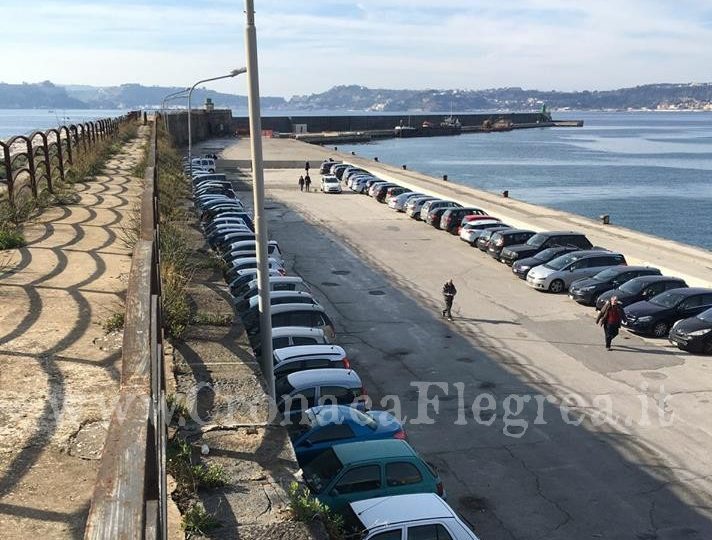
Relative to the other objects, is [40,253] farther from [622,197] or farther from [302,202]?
[622,197]

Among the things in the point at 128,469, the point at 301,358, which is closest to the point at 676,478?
the point at 301,358

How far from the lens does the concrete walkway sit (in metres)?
5.00

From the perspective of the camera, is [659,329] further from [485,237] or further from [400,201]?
[400,201]

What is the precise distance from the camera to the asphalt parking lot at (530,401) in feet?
33.9

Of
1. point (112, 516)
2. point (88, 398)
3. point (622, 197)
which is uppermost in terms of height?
point (112, 516)

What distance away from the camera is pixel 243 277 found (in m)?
18.7

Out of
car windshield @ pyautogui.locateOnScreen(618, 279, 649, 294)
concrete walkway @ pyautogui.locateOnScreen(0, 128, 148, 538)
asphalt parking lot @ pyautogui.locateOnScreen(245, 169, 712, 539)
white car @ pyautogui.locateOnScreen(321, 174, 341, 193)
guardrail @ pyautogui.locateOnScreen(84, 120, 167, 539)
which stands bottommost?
asphalt parking lot @ pyautogui.locateOnScreen(245, 169, 712, 539)

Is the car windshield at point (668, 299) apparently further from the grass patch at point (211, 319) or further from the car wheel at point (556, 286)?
the grass patch at point (211, 319)

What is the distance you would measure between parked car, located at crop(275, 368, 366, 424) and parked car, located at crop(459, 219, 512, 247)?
18.9 m

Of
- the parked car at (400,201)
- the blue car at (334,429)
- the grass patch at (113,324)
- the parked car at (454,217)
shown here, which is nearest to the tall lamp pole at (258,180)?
the blue car at (334,429)

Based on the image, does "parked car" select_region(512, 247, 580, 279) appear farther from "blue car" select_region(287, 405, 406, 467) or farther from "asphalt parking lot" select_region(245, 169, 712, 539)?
"blue car" select_region(287, 405, 406, 467)

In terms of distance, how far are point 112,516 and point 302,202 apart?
41710 millimetres

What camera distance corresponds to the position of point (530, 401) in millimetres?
14102

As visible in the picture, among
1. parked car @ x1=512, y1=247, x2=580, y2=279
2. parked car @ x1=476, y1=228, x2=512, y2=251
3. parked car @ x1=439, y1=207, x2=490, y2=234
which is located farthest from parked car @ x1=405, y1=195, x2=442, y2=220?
parked car @ x1=512, y1=247, x2=580, y2=279
